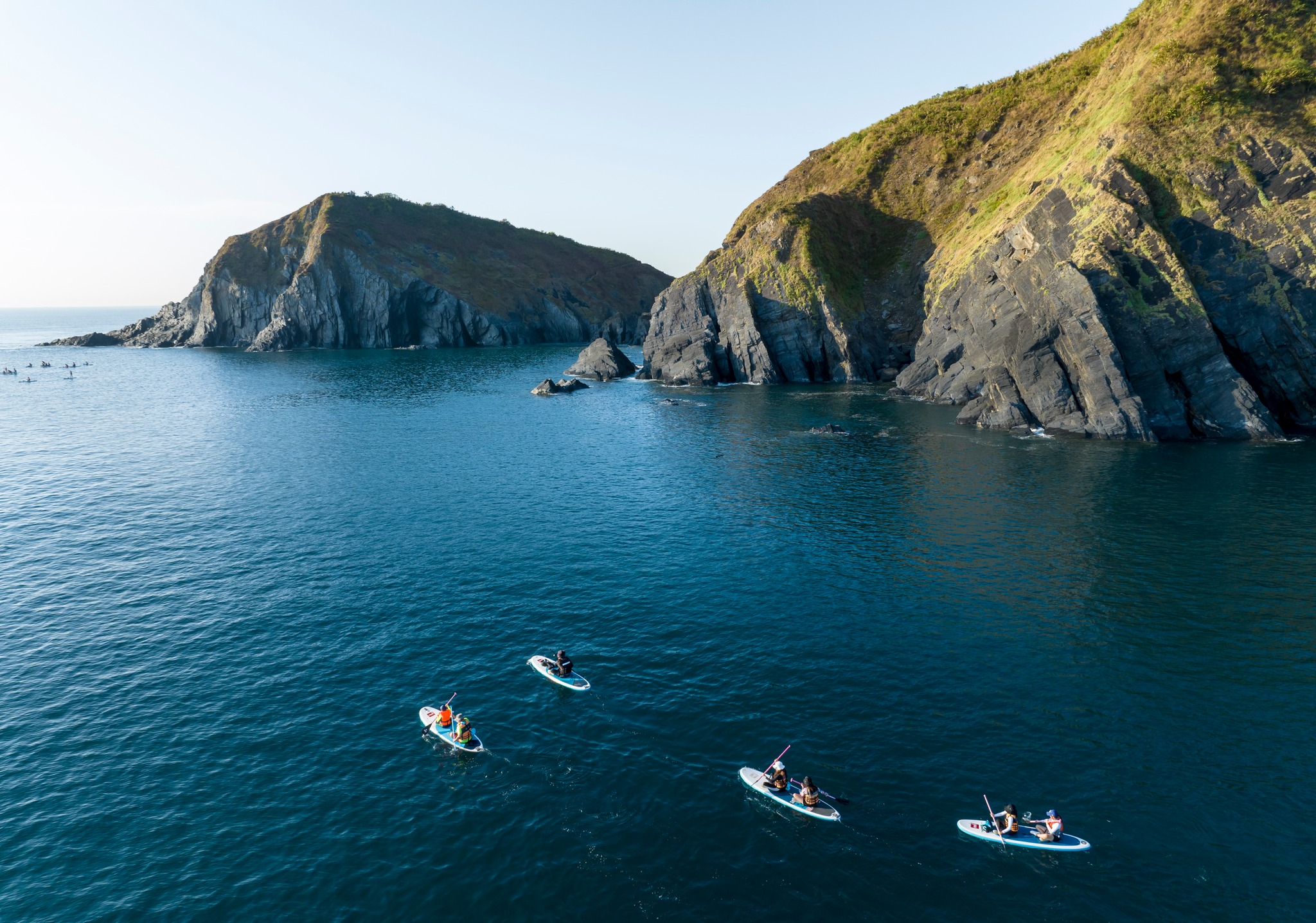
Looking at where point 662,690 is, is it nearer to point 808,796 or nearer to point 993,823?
point 808,796

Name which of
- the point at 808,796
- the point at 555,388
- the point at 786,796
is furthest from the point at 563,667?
the point at 555,388

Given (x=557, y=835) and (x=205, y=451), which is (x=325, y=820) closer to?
(x=557, y=835)

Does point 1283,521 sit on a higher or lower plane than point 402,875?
higher

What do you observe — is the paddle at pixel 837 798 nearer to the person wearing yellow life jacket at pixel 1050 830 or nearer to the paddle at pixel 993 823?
the paddle at pixel 993 823

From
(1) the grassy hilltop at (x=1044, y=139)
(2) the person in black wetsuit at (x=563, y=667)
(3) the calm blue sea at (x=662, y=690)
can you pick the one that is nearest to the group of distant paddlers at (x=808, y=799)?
(3) the calm blue sea at (x=662, y=690)

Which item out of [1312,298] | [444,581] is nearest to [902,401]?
[1312,298]
